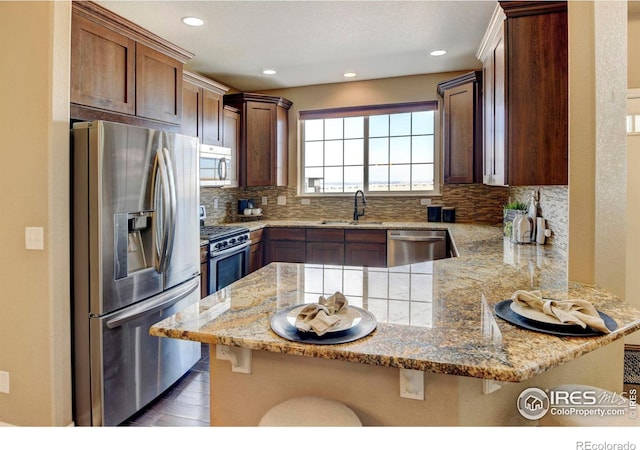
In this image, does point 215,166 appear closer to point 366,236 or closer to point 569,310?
point 366,236

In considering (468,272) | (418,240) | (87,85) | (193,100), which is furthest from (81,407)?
(418,240)

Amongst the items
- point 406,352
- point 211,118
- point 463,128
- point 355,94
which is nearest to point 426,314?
point 406,352

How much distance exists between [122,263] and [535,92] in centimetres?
255

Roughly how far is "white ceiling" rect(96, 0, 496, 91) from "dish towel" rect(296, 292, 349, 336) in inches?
89.6

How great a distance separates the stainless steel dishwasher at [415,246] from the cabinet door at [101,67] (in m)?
Answer: 2.69

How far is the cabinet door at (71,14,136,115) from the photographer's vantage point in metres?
2.15

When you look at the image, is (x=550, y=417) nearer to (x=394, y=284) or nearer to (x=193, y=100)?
(x=394, y=284)

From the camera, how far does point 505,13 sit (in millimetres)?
2316

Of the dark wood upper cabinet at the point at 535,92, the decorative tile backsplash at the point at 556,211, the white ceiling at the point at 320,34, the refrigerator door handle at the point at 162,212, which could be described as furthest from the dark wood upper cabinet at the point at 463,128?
the refrigerator door handle at the point at 162,212

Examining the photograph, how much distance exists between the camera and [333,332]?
111 centimetres

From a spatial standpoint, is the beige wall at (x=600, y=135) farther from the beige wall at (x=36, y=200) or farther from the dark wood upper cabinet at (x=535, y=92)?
the beige wall at (x=36, y=200)

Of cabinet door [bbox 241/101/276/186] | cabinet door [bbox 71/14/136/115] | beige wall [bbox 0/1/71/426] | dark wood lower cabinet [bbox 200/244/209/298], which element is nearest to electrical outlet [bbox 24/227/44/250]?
beige wall [bbox 0/1/71/426]

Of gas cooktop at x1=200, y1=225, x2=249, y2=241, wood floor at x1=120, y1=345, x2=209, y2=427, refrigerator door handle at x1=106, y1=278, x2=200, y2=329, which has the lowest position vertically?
wood floor at x1=120, y1=345, x2=209, y2=427

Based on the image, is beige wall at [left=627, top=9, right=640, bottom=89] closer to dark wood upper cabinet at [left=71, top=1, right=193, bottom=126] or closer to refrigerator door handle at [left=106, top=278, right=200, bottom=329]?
dark wood upper cabinet at [left=71, top=1, right=193, bottom=126]
